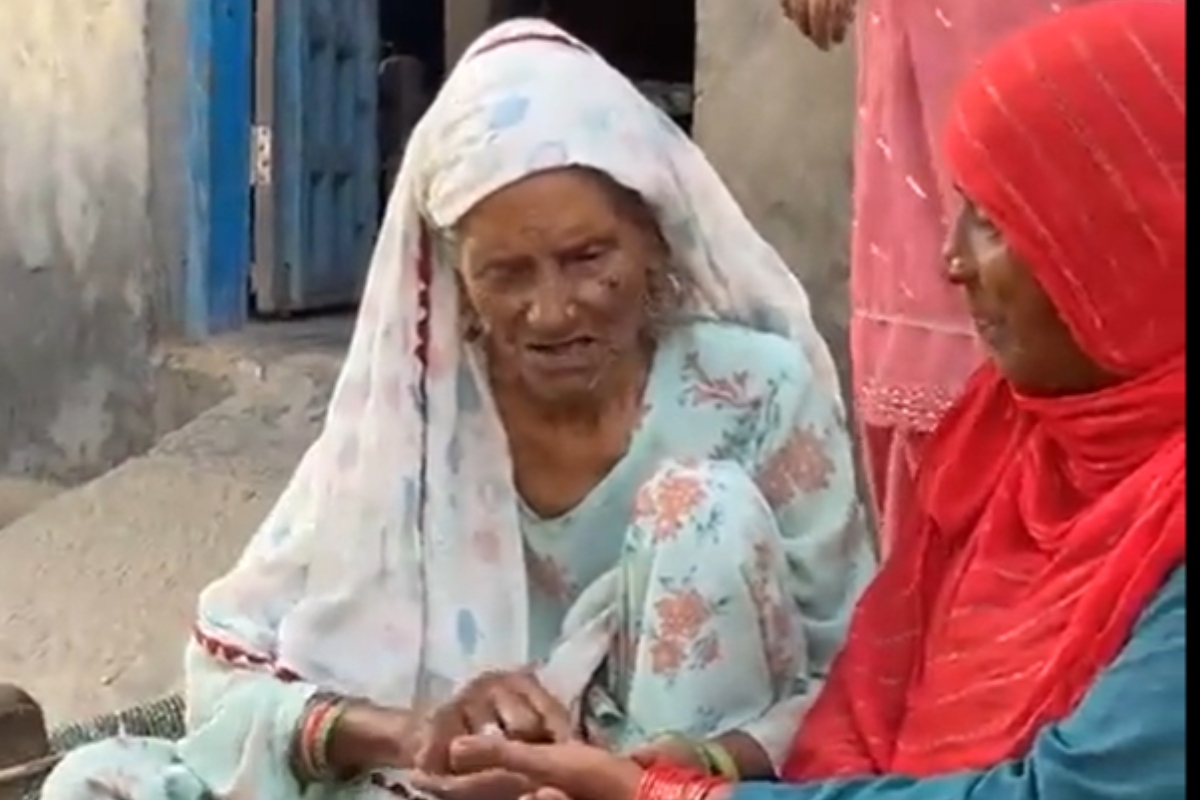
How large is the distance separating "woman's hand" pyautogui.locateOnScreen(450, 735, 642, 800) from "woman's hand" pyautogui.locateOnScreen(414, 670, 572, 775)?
0.04 metres

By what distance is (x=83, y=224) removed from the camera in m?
5.62

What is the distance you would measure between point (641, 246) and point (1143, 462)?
684 millimetres

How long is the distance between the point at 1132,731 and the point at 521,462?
0.90 m

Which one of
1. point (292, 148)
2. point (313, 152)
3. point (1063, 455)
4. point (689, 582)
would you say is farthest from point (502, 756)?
point (313, 152)

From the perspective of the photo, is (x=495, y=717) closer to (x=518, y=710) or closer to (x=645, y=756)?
(x=518, y=710)

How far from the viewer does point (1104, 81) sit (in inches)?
74.1

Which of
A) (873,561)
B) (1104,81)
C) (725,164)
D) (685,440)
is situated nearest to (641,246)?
(685,440)

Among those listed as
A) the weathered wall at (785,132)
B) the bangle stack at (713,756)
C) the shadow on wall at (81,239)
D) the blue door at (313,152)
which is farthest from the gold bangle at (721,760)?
the blue door at (313,152)

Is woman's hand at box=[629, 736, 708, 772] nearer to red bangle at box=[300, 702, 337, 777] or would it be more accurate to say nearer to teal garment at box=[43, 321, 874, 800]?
teal garment at box=[43, 321, 874, 800]

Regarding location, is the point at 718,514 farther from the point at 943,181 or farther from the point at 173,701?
the point at 173,701

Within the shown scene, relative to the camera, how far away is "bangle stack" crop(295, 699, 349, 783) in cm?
Result: 239

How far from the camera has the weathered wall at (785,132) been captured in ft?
14.6

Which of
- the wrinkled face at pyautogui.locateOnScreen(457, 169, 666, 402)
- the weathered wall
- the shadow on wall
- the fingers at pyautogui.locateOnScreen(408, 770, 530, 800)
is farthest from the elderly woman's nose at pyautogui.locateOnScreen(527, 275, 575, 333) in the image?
the shadow on wall

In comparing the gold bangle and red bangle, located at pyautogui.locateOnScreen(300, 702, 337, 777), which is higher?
the gold bangle
